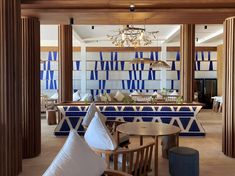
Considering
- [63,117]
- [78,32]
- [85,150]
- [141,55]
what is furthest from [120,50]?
[85,150]

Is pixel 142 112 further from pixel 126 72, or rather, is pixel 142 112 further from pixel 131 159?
pixel 126 72

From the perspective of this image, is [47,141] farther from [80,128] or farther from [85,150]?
[85,150]

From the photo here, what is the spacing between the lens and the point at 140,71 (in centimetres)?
1312

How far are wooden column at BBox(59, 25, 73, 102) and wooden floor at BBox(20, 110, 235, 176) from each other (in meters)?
1.20

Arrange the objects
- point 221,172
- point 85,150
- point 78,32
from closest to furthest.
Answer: point 85,150 → point 221,172 → point 78,32

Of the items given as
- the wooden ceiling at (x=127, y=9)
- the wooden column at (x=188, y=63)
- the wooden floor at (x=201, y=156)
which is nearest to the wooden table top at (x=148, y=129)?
the wooden floor at (x=201, y=156)

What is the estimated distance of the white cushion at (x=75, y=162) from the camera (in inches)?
82.7

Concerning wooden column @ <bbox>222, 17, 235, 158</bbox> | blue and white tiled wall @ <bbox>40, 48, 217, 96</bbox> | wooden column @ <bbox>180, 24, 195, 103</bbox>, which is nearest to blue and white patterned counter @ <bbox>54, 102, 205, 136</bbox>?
wooden column @ <bbox>180, 24, 195, 103</bbox>

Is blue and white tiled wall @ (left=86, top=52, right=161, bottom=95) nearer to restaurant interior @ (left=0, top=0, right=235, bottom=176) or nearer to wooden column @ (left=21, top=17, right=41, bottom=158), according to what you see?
restaurant interior @ (left=0, top=0, right=235, bottom=176)

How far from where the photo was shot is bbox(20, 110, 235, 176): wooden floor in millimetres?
4570

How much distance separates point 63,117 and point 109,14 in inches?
121

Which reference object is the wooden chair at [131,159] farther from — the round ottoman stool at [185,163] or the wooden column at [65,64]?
the wooden column at [65,64]

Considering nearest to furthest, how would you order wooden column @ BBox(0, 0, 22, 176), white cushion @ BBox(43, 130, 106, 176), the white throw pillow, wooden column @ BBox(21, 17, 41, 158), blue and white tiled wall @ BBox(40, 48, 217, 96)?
white cushion @ BBox(43, 130, 106, 176) → the white throw pillow → wooden column @ BBox(0, 0, 22, 176) → wooden column @ BBox(21, 17, 41, 158) → blue and white tiled wall @ BBox(40, 48, 217, 96)

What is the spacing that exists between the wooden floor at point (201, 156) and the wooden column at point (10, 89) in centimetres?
46
